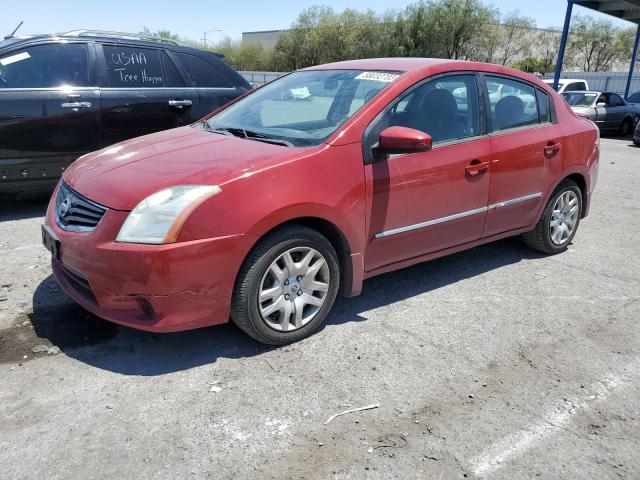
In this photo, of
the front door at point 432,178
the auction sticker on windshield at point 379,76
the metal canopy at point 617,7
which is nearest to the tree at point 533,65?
the metal canopy at point 617,7

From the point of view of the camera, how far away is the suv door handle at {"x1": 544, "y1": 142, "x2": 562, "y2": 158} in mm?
4660

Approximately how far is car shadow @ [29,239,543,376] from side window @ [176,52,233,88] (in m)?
3.31

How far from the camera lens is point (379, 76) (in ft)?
12.9

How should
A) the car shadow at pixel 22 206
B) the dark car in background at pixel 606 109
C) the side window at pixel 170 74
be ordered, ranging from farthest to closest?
the dark car in background at pixel 606 109, the side window at pixel 170 74, the car shadow at pixel 22 206

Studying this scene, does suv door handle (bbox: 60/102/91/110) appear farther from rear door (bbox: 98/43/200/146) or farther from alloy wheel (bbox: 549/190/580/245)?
alloy wheel (bbox: 549/190/580/245)

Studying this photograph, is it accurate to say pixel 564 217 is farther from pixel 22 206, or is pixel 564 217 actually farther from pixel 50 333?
pixel 22 206

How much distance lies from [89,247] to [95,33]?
13.5ft

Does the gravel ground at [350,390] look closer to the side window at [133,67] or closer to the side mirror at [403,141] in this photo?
the side mirror at [403,141]

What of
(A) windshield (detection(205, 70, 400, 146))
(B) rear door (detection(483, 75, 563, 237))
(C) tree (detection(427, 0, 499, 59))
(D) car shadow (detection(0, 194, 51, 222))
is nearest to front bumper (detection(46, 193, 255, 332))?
(A) windshield (detection(205, 70, 400, 146))

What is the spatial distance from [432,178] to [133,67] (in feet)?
13.1

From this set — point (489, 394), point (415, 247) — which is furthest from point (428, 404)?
point (415, 247)

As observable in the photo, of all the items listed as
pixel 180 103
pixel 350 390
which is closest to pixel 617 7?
pixel 180 103

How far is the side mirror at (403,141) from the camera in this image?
3379 millimetres

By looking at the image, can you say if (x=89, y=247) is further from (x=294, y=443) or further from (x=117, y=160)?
(x=294, y=443)
